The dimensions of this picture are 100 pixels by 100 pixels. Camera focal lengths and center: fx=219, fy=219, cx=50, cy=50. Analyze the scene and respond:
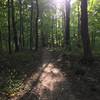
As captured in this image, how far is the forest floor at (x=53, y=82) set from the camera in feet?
29.5

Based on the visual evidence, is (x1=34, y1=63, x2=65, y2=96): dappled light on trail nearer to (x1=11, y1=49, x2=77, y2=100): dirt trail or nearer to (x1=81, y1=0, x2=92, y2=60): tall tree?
(x1=11, y1=49, x2=77, y2=100): dirt trail

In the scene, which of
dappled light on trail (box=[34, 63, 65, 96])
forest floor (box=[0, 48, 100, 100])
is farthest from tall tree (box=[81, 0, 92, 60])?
dappled light on trail (box=[34, 63, 65, 96])

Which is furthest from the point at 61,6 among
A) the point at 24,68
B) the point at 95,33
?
the point at 24,68

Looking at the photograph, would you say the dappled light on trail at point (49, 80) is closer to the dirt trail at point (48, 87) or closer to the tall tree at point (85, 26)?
the dirt trail at point (48, 87)

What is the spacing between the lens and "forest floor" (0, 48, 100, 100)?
8.98 metres

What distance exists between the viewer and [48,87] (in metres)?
10.0

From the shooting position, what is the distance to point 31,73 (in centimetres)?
1301

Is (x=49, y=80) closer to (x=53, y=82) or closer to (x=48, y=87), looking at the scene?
(x=53, y=82)

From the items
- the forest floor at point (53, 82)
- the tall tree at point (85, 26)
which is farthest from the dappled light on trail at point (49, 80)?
the tall tree at point (85, 26)

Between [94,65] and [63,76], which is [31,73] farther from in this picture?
[94,65]

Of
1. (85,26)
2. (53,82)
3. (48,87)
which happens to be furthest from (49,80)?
(85,26)

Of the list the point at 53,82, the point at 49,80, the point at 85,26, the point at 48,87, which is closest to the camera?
the point at 48,87

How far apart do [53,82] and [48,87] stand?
2.50 ft

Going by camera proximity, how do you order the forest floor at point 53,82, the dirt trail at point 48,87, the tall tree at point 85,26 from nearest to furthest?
the dirt trail at point 48,87 < the forest floor at point 53,82 < the tall tree at point 85,26
